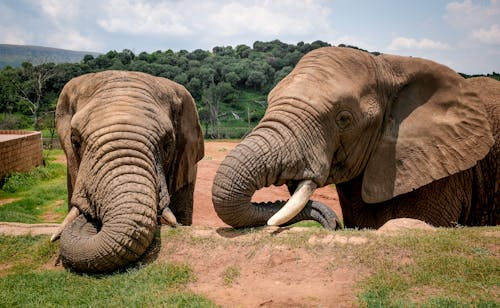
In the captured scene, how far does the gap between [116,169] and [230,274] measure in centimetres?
150

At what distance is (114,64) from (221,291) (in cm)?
5888

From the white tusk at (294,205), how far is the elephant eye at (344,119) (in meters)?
0.74

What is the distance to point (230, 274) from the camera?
449 centimetres

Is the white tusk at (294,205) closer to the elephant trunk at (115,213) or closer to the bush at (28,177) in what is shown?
the elephant trunk at (115,213)

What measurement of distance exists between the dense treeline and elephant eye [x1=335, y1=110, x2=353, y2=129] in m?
36.0

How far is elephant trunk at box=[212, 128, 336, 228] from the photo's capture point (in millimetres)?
4664

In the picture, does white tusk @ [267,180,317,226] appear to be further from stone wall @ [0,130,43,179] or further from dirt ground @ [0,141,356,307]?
stone wall @ [0,130,43,179]

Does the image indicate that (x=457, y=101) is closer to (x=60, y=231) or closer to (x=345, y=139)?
(x=345, y=139)

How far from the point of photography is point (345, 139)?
5375mm

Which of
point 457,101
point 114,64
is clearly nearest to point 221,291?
point 457,101

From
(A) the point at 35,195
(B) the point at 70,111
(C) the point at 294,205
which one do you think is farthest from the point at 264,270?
(A) the point at 35,195

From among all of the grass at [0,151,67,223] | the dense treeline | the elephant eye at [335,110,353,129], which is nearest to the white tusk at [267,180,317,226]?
the elephant eye at [335,110,353,129]

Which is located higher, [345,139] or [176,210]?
[345,139]

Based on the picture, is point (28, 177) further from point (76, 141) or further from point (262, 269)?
point (262, 269)
